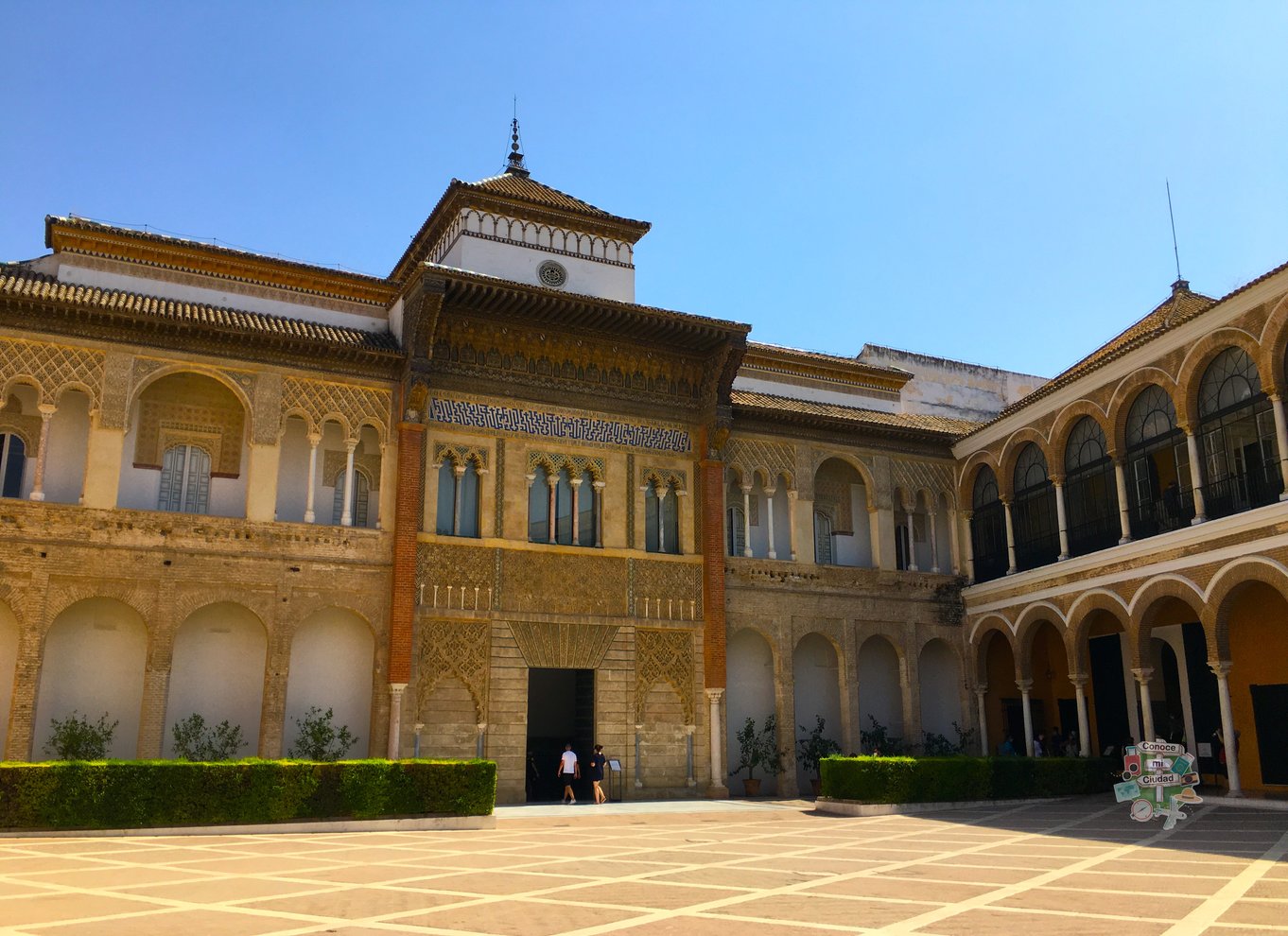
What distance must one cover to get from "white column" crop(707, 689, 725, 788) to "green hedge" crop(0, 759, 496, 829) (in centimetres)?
645

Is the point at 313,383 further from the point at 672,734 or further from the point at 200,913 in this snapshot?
the point at 200,913

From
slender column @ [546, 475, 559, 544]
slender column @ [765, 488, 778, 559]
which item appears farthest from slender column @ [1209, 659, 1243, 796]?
slender column @ [546, 475, 559, 544]

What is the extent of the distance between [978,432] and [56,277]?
19.2m

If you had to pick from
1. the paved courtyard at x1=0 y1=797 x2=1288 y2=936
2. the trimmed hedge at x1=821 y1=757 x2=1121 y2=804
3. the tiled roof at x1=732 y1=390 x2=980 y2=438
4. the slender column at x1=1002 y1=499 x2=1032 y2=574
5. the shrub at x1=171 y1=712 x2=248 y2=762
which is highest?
the tiled roof at x1=732 y1=390 x2=980 y2=438

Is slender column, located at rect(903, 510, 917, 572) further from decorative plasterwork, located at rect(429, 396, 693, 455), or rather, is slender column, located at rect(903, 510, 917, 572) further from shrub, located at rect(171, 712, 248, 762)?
shrub, located at rect(171, 712, 248, 762)

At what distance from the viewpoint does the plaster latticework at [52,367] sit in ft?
58.3

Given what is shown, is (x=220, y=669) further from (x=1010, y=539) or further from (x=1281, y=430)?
(x=1281, y=430)

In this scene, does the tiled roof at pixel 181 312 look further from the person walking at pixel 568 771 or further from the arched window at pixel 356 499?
the person walking at pixel 568 771

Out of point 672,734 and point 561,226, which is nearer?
point 672,734

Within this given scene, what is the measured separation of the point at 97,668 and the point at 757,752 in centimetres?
1226

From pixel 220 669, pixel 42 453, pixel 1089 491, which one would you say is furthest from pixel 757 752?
pixel 42 453

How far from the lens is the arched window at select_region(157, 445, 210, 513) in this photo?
757 inches

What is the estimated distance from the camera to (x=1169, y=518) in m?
19.7

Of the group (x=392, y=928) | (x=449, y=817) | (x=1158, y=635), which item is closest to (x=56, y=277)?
(x=449, y=817)
